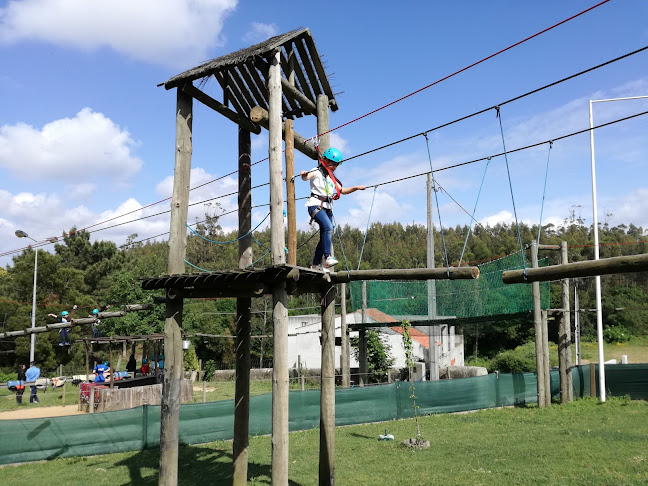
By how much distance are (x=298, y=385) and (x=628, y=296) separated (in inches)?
1619

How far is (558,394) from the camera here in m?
18.9

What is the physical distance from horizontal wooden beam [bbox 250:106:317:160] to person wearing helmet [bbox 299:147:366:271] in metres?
0.73

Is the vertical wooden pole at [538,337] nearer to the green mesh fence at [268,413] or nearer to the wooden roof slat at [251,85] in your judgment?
the green mesh fence at [268,413]

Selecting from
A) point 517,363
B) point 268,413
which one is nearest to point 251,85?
point 268,413

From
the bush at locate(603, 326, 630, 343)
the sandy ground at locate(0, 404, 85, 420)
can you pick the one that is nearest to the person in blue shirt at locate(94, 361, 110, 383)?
the sandy ground at locate(0, 404, 85, 420)

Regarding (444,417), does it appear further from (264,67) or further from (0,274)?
(0,274)

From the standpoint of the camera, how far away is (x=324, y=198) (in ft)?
25.8

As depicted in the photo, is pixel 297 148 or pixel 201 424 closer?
pixel 297 148

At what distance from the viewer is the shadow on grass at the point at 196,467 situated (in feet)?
31.8

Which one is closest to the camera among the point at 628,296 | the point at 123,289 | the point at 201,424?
the point at 201,424

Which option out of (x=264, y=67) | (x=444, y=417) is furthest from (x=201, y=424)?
(x=264, y=67)

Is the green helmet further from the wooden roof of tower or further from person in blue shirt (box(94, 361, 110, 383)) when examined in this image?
person in blue shirt (box(94, 361, 110, 383))

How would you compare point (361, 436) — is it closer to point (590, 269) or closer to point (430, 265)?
point (430, 265)

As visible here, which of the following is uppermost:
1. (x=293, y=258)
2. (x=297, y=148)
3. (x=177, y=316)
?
(x=297, y=148)
